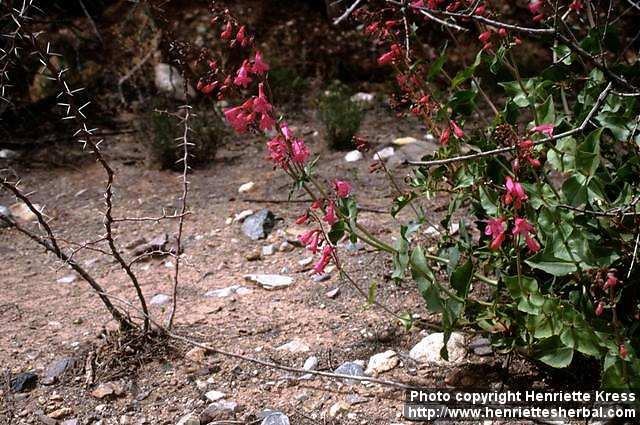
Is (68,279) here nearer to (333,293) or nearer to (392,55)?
(333,293)

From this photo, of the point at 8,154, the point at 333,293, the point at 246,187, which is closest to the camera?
the point at 333,293

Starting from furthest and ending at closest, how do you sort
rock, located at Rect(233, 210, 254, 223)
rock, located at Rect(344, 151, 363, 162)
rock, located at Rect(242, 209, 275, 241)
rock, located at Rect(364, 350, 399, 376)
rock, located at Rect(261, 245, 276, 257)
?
rock, located at Rect(344, 151, 363, 162) → rock, located at Rect(233, 210, 254, 223) → rock, located at Rect(242, 209, 275, 241) → rock, located at Rect(261, 245, 276, 257) → rock, located at Rect(364, 350, 399, 376)

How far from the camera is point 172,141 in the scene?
5.37m

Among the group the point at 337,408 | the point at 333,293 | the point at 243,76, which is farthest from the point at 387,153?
the point at 337,408

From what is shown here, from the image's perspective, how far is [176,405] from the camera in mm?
2701

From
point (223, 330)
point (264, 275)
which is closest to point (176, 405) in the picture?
point (223, 330)

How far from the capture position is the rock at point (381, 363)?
2.78 metres

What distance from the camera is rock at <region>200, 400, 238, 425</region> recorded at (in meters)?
2.58

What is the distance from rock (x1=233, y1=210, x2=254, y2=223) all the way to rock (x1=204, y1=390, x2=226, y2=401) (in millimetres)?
1774

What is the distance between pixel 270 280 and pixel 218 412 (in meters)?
1.03

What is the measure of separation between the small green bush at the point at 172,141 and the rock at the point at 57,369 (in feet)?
8.03

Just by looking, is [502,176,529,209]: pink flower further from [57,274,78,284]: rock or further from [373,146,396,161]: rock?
[373,146,396,161]: rock

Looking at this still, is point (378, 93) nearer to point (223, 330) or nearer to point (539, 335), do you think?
point (223, 330)

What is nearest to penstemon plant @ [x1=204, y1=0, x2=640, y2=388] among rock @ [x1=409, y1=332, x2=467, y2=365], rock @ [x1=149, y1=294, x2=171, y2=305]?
rock @ [x1=409, y1=332, x2=467, y2=365]
